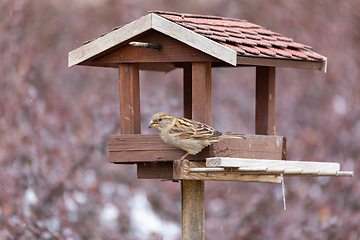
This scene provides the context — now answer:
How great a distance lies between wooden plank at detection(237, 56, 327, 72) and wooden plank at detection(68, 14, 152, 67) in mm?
571

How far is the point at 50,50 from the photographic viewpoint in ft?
25.9

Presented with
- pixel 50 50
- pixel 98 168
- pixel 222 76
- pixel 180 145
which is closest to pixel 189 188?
pixel 180 145

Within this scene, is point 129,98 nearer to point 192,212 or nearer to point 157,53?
point 157,53

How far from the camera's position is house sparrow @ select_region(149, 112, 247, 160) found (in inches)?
163

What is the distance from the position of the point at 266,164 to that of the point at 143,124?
3.70 metres

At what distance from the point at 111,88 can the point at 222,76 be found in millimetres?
1478

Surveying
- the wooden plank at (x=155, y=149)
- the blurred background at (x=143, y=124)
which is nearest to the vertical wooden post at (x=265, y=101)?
the wooden plank at (x=155, y=149)

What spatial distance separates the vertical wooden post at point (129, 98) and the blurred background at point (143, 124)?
2.39 meters

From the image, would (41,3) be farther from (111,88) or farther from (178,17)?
(178,17)

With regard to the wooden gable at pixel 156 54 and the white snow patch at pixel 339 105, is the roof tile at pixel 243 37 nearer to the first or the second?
the wooden gable at pixel 156 54

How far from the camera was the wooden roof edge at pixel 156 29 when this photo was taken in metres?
4.08

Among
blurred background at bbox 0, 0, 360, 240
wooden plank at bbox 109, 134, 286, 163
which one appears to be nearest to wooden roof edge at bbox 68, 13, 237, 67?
wooden plank at bbox 109, 134, 286, 163

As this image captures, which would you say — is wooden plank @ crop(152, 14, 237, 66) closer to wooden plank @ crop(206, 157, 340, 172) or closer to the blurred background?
wooden plank @ crop(206, 157, 340, 172)

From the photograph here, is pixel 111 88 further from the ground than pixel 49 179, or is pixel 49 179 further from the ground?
pixel 111 88
